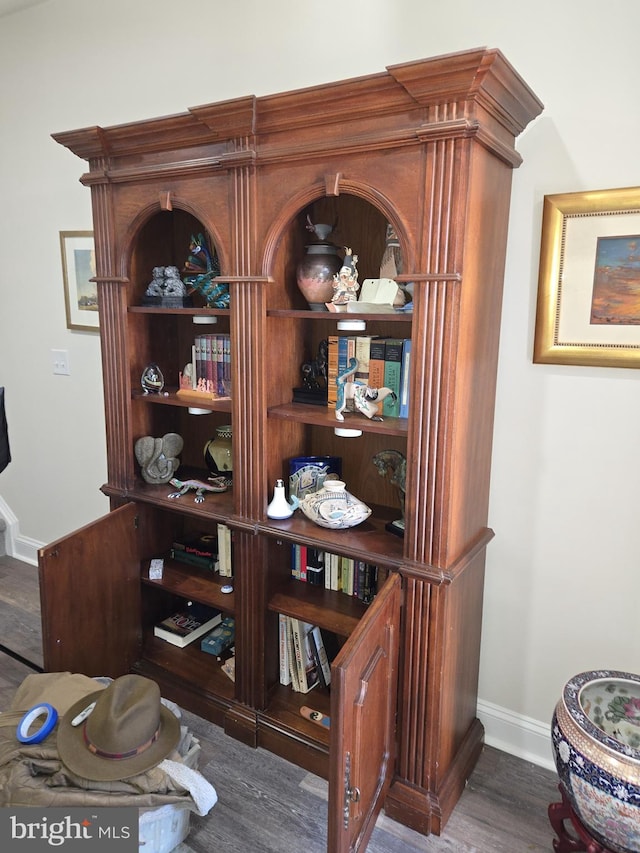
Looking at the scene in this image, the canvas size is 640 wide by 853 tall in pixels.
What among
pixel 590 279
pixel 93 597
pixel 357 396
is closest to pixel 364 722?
pixel 357 396

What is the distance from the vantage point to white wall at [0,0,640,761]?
164cm

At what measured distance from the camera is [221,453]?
7.43ft

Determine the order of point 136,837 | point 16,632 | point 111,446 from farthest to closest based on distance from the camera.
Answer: point 16,632 < point 111,446 < point 136,837

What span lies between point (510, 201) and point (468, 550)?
1052 millimetres

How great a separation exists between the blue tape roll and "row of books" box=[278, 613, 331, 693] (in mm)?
750

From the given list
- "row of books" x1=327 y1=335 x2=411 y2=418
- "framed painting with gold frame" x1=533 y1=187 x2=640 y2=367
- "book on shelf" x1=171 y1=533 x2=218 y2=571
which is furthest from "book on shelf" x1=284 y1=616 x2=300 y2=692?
"framed painting with gold frame" x1=533 y1=187 x2=640 y2=367

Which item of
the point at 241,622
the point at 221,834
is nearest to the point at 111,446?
the point at 241,622

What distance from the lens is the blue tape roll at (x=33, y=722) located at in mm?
1637

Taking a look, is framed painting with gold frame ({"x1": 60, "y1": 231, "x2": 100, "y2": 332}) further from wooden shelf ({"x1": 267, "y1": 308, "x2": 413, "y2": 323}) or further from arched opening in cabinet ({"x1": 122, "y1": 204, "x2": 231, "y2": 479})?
wooden shelf ({"x1": 267, "y1": 308, "x2": 413, "y2": 323})

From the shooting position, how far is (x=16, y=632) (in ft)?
8.90

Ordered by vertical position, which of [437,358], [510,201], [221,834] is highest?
[510,201]

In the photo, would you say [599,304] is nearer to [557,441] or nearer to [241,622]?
[557,441]

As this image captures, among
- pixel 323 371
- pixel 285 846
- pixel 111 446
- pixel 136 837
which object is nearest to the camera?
pixel 136 837

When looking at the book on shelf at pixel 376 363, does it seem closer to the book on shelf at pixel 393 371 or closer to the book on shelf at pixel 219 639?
the book on shelf at pixel 393 371
